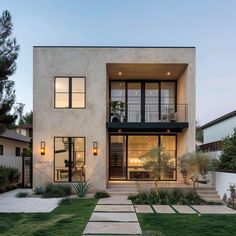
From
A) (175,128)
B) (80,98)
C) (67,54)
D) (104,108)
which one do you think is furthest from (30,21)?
(175,128)

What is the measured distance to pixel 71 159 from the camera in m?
16.9

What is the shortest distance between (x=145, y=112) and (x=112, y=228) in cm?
1114

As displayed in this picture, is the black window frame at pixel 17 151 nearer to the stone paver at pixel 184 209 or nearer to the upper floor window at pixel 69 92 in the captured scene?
the upper floor window at pixel 69 92

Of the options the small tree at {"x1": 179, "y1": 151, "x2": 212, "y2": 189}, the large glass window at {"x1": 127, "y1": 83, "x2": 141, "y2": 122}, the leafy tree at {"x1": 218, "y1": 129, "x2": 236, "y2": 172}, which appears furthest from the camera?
the large glass window at {"x1": 127, "y1": 83, "x2": 141, "y2": 122}

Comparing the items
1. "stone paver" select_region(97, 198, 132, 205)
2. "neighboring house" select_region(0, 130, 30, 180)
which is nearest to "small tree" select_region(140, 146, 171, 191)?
"stone paver" select_region(97, 198, 132, 205)

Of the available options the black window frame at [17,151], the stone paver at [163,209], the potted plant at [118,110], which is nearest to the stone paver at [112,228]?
the stone paver at [163,209]

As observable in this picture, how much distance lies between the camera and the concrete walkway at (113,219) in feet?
28.6

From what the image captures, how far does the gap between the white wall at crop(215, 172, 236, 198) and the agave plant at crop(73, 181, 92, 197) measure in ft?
20.1

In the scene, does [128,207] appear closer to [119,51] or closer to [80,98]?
[80,98]

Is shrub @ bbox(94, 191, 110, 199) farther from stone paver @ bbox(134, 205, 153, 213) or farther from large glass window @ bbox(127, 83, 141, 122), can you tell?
large glass window @ bbox(127, 83, 141, 122)

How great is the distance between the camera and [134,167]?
19906 mm

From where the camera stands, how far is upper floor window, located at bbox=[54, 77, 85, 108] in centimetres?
1706

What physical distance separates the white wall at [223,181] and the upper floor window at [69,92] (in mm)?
7484

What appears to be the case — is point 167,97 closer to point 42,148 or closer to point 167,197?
point 167,197
